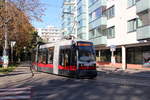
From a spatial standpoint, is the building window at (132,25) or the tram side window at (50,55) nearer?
the tram side window at (50,55)

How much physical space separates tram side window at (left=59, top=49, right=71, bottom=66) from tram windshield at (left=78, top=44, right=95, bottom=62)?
103 cm

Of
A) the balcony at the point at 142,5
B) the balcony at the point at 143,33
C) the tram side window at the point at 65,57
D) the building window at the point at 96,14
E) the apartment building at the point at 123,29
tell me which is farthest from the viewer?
the building window at the point at 96,14

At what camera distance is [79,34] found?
53.6 m

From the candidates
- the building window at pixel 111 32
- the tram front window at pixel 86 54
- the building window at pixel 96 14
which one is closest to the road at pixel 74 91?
the tram front window at pixel 86 54

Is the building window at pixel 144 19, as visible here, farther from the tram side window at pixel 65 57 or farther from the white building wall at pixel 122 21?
the tram side window at pixel 65 57

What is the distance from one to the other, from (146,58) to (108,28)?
1047 centimetres

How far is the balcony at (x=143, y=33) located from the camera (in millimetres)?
25859

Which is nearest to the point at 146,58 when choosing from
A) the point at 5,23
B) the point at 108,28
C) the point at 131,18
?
the point at 131,18

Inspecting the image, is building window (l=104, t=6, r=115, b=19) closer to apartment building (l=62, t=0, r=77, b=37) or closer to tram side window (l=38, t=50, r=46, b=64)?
tram side window (l=38, t=50, r=46, b=64)

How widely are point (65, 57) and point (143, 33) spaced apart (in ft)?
40.1

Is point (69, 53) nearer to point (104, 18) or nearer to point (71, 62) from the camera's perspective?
point (71, 62)

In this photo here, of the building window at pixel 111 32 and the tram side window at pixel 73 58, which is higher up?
the building window at pixel 111 32

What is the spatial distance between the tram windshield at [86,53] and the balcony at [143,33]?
1048 cm

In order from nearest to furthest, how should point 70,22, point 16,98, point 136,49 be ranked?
point 16,98, point 136,49, point 70,22
